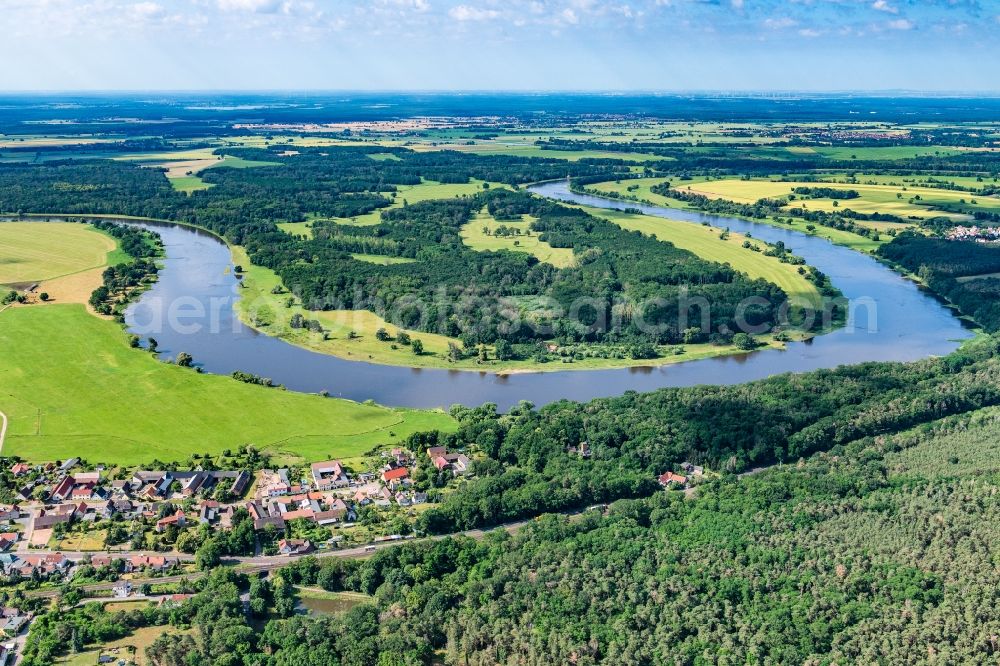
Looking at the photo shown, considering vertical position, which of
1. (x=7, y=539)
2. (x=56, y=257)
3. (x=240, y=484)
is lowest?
(x=7, y=539)

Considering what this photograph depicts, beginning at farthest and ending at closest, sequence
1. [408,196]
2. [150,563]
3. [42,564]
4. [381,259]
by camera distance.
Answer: [408,196], [381,259], [150,563], [42,564]

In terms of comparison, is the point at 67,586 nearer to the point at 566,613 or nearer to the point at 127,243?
the point at 566,613

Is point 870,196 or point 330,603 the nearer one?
point 330,603

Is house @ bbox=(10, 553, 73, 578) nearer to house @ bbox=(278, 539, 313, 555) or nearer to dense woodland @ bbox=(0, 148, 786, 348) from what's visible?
house @ bbox=(278, 539, 313, 555)

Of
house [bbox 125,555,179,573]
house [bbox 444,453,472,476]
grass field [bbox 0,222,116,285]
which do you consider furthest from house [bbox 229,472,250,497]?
grass field [bbox 0,222,116,285]

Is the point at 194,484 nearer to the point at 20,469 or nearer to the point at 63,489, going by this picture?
the point at 63,489

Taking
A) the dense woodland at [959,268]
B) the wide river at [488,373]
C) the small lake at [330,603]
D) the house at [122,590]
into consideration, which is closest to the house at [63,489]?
the house at [122,590]

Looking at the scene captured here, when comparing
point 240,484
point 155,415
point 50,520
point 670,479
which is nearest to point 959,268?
point 670,479
